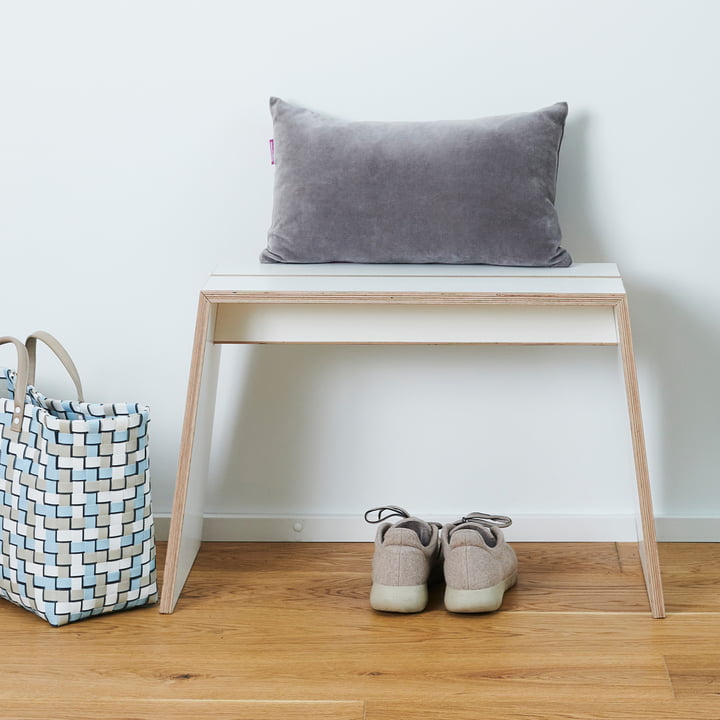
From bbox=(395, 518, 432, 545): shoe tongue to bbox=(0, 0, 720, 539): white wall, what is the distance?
207 mm

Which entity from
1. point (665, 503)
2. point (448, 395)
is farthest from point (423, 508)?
point (665, 503)

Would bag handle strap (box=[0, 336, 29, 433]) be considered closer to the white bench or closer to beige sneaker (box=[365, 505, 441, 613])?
the white bench

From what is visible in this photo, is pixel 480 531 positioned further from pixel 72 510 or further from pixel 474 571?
pixel 72 510

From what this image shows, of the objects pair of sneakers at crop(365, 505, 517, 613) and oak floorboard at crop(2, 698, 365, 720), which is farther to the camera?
pair of sneakers at crop(365, 505, 517, 613)

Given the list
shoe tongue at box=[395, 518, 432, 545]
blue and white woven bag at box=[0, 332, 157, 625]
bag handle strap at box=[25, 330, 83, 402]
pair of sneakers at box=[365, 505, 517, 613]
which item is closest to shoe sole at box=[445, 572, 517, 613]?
pair of sneakers at box=[365, 505, 517, 613]

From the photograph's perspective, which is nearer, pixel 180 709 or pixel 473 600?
pixel 180 709

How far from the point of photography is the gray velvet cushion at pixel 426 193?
1.55 m

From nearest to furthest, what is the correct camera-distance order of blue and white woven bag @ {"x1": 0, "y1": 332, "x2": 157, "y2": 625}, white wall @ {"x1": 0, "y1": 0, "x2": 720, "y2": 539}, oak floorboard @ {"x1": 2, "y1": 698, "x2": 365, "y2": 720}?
oak floorboard @ {"x1": 2, "y1": 698, "x2": 365, "y2": 720} < blue and white woven bag @ {"x1": 0, "y1": 332, "x2": 157, "y2": 625} < white wall @ {"x1": 0, "y1": 0, "x2": 720, "y2": 539}

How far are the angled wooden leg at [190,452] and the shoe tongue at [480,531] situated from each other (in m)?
0.44

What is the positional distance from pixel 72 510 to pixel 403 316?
1.95ft

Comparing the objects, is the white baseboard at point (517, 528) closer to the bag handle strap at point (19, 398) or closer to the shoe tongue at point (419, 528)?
the shoe tongue at point (419, 528)

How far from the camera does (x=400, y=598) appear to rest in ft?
4.84

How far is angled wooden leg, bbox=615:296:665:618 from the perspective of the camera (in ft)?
4.71

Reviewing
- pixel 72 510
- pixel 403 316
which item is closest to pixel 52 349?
pixel 72 510
